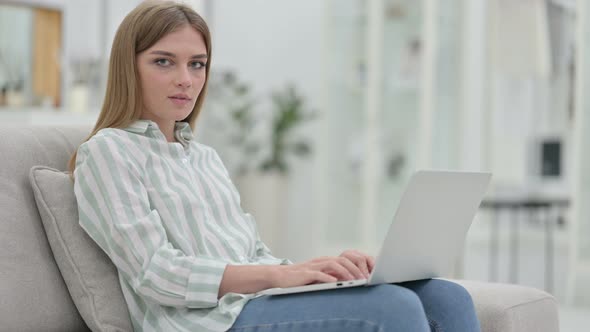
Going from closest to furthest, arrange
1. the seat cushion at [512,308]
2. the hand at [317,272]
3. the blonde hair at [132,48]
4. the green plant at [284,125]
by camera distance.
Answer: the hand at [317,272] < the blonde hair at [132,48] < the seat cushion at [512,308] < the green plant at [284,125]

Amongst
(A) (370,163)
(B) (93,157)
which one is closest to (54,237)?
(B) (93,157)

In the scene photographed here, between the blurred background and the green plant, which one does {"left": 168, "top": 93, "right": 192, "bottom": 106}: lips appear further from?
the green plant

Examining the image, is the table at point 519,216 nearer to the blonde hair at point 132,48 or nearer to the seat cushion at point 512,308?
the seat cushion at point 512,308

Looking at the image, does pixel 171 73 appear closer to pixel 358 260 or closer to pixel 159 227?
pixel 159 227

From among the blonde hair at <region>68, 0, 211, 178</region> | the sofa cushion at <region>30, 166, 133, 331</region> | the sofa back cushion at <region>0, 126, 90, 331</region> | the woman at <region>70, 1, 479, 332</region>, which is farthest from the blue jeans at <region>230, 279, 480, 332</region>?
the blonde hair at <region>68, 0, 211, 178</region>

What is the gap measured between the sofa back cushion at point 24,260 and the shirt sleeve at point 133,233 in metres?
0.16

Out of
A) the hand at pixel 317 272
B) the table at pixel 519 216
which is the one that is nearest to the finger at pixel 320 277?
the hand at pixel 317 272

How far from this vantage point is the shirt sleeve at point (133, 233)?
65.9 inches

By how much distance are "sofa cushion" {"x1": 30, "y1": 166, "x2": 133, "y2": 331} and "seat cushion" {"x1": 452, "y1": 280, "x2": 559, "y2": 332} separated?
805 millimetres

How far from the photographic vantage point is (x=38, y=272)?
1833 mm

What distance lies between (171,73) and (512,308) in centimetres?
94

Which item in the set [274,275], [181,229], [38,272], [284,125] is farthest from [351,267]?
Answer: [284,125]

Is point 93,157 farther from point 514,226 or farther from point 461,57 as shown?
point 514,226

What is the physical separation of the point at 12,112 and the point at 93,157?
10.5 feet
